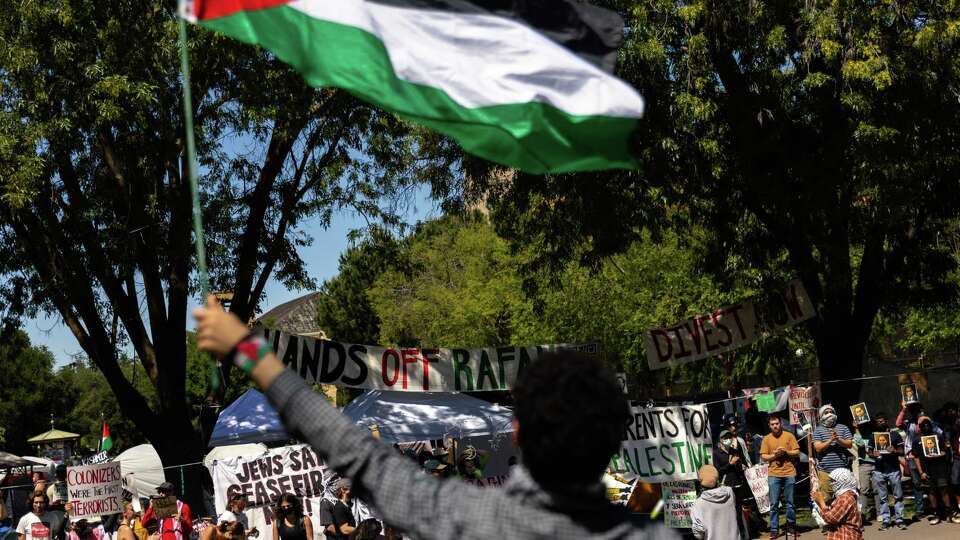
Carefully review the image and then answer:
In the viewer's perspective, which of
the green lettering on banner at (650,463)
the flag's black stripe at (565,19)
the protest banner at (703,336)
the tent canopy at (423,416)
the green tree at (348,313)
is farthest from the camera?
the green tree at (348,313)

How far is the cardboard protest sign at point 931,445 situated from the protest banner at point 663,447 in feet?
17.7

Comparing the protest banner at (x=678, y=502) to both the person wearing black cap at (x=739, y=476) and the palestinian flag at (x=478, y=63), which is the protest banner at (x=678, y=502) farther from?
the palestinian flag at (x=478, y=63)

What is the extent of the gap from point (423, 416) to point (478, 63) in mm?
15136

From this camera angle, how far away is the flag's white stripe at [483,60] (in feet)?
15.6

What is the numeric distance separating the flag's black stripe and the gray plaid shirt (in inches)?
131

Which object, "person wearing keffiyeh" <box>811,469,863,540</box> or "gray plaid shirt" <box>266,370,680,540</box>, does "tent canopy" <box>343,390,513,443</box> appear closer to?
"person wearing keffiyeh" <box>811,469,863,540</box>

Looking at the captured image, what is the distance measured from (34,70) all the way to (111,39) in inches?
45.6

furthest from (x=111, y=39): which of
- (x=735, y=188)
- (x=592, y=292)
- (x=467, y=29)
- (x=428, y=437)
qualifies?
(x=592, y=292)

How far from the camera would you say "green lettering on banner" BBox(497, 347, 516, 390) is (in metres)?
16.2

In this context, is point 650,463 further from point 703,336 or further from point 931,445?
point 931,445

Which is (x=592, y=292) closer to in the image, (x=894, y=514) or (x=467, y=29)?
(x=894, y=514)

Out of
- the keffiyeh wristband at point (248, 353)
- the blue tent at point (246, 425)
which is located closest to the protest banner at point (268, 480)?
the blue tent at point (246, 425)

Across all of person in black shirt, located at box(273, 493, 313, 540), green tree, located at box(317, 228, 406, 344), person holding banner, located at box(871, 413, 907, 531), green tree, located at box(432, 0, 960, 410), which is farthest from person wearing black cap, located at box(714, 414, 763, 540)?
green tree, located at box(317, 228, 406, 344)

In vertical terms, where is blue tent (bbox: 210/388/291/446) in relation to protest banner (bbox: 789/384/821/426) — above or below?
above
